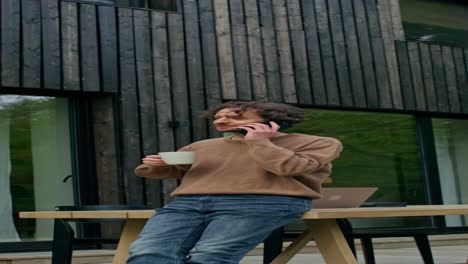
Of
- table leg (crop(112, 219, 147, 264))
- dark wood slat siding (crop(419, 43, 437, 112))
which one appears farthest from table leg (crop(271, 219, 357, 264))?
dark wood slat siding (crop(419, 43, 437, 112))

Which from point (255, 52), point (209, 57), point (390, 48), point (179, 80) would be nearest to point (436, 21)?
point (390, 48)

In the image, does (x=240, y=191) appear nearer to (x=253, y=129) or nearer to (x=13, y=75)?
(x=253, y=129)

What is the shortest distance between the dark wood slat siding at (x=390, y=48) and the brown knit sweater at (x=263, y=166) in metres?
5.07

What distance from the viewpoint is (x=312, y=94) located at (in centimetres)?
688

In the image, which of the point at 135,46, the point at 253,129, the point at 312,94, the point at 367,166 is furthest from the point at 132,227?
the point at 367,166

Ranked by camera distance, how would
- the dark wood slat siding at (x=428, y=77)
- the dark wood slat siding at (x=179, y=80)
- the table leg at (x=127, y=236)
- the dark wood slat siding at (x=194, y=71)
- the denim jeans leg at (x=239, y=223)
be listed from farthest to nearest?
1. the dark wood slat siding at (x=428, y=77)
2. the dark wood slat siding at (x=194, y=71)
3. the dark wood slat siding at (x=179, y=80)
4. the table leg at (x=127, y=236)
5. the denim jeans leg at (x=239, y=223)

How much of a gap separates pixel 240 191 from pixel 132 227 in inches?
22.1

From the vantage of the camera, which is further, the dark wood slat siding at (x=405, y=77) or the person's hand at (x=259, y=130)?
the dark wood slat siding at (x=405, y=77)

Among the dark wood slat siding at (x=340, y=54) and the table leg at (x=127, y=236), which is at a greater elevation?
the dark wood slat siding at (x=340, y=54)

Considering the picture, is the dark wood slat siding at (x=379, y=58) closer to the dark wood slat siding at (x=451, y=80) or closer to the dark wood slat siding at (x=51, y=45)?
the dark wood slat siding at (x=451, y=80)

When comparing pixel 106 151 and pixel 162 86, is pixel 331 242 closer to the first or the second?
pixel 106 151

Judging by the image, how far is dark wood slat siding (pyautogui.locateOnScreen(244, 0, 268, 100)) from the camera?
258 inches

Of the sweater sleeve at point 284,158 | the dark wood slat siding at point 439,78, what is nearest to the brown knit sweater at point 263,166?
the sweater sleeve at point 284,158

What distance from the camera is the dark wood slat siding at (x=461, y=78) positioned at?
7918mm
